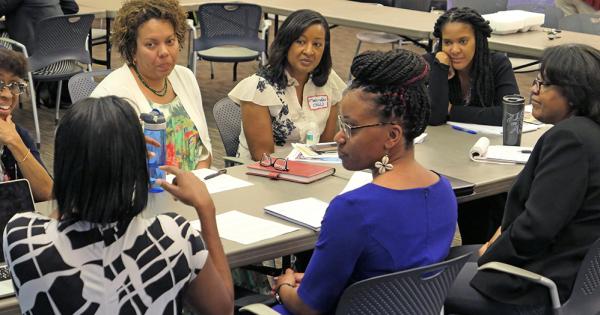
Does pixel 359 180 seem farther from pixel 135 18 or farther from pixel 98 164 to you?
pixel 98 164

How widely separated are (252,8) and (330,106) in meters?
2.83

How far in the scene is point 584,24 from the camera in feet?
23.5

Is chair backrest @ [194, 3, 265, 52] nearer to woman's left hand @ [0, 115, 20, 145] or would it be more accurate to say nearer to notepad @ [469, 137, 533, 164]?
notepad @ [469, 137, 533, 164]

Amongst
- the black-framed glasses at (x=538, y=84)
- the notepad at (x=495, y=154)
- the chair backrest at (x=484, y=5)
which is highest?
the black-framed glasses at (x=538, y=84)

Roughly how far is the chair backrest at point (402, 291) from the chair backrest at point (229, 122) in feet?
6.36

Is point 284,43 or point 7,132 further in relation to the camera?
point 284,43

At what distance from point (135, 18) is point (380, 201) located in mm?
1759

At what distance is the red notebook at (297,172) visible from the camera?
3.46m

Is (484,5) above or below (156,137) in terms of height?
below

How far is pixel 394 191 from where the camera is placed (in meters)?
2.41

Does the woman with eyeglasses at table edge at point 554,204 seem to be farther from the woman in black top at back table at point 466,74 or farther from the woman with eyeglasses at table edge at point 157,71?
the woman with eyeglasses at table edge at point 157,71

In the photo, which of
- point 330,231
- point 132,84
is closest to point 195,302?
point 330,231

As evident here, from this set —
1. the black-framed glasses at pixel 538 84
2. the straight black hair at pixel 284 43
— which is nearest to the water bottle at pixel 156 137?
the straight black hair at pixel 284 43

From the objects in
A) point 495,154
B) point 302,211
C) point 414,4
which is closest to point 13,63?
point 302,211
